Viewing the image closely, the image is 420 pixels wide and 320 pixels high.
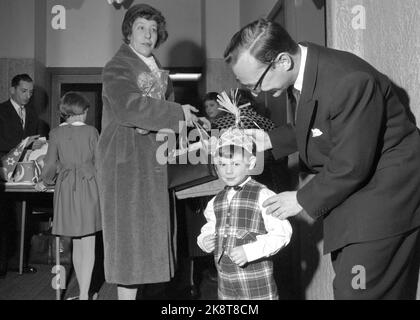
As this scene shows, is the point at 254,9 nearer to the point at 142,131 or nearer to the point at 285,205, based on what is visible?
the point at 142,131

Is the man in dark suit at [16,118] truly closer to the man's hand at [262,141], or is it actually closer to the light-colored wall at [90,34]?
the light-colored wall at [90,34]

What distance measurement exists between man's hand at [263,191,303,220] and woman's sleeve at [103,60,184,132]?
0.78 m

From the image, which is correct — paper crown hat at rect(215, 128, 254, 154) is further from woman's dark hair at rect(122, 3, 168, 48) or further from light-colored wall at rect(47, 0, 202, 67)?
light-colored wall at rect(47, 0, 202, 67)

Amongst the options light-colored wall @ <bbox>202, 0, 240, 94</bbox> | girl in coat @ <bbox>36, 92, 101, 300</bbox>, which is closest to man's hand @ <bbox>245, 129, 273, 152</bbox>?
girl in coat @ <bbox>36, 92, 101, 300</bbox>

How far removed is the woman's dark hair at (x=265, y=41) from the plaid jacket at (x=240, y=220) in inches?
28.2

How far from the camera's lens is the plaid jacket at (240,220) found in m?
1.99

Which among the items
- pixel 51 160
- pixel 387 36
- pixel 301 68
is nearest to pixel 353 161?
pixel 301 68

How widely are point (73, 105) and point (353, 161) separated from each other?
232 cm

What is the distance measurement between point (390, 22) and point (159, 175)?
1194 mm

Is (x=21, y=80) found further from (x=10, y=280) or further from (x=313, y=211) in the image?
(x=313, y=211)

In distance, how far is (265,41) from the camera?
1.49m

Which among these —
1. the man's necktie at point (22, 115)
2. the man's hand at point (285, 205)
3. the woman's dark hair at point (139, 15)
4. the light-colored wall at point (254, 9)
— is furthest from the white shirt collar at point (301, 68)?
the man's necktie at point (22, 115)

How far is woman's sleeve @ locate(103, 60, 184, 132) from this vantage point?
2.08 meters

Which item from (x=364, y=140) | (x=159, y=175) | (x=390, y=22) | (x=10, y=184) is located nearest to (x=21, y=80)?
(x=10, y=184)
